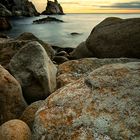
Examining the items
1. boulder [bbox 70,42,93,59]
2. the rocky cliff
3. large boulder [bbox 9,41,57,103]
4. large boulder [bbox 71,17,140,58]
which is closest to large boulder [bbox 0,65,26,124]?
large boulder [bbox 9,41,57,103]

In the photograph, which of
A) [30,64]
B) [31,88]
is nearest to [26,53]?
[30,64]

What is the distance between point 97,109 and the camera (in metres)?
5.46

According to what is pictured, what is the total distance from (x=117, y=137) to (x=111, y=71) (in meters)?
1.62

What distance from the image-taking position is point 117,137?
4.96 metres

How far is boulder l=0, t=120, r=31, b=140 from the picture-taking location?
591cm

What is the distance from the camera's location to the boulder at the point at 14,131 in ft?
19.4

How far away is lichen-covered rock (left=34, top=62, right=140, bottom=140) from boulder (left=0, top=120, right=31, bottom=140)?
18.4 inches

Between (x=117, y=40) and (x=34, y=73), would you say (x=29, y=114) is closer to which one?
(x=34, y=73)

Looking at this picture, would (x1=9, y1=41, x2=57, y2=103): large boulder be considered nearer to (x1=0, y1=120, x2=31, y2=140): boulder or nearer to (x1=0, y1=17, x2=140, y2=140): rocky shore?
(x1=0, y1=17, x2=140, y2=140): rocky shore

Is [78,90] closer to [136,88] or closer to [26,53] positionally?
[136,88]

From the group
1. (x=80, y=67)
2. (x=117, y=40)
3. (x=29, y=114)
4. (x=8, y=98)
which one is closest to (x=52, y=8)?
(x=117, y=40)

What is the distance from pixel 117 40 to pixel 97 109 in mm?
4964

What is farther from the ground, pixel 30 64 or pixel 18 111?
pixel 30 64

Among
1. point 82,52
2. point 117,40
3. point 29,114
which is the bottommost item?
point 82,52
